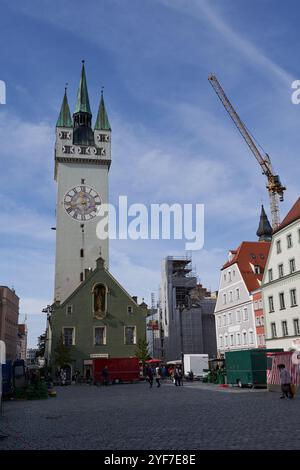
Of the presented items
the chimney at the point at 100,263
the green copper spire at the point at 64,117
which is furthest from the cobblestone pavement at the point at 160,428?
the green copper spire at the point at 64,117

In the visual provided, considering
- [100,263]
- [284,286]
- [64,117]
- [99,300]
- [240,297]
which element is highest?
[64,117]

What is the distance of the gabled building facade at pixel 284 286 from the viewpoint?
140 ft

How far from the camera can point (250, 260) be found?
57.3 m

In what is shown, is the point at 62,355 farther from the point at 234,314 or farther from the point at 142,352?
the point at 234,314

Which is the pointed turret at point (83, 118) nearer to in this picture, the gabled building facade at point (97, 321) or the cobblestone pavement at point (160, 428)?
the gabled building facade at point (97, 321)

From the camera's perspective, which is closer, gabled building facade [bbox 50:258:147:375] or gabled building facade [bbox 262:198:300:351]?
gabled building facade [bbox 262:198:300:351]

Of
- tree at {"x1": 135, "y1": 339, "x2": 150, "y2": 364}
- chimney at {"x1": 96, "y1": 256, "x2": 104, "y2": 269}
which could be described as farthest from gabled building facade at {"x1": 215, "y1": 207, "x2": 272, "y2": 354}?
chimney at {"x1": 96, "y1": 256, "x2": 104, "y2": 269}

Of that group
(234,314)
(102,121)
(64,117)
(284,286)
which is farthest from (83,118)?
(284,286)

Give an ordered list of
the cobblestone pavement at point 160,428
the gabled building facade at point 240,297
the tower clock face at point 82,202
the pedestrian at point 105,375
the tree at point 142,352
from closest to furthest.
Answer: the cobblestone pavement at point 160,428, the pedestrian at point 105,375, the gabled building facade at point 240,297, the tree at point 142,352, the tower clock face at point 82,202

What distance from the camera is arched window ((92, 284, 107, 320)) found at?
194ft

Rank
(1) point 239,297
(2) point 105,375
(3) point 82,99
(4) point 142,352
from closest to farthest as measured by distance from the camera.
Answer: (2) point 105,375 → (1) point 239,297 → (4) point 142,352 → (3) point 82,99

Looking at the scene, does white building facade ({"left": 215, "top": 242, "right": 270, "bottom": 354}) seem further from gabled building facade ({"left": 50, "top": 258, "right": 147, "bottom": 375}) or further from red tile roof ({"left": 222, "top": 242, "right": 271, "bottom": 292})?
gabled building facade ({"left": 50, "top": 258, "right": 147, "bottom": 375})

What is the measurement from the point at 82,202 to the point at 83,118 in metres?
17.9
